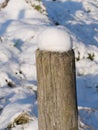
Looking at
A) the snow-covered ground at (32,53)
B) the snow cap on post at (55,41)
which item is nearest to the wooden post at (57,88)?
the snow cap on post at (55,41)

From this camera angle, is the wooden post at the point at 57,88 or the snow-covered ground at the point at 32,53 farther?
the snow-covered ground at the point at 32,53

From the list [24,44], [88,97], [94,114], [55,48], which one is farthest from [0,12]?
[55,48]

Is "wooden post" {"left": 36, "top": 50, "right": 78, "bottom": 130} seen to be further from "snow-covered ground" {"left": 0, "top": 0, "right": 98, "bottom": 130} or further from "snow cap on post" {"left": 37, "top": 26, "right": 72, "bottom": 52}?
"snow-covered ground" {"left": 0, "top": 0, "right": 98, "bottom": 130}

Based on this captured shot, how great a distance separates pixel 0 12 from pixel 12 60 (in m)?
2.02

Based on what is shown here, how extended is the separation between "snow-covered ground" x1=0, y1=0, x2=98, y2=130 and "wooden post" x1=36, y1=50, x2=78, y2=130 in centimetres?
98

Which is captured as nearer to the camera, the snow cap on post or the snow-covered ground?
the snow cap on post

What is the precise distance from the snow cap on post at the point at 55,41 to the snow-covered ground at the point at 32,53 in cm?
118

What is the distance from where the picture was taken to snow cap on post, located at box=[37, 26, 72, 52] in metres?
2.24

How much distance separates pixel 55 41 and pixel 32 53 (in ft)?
13.6

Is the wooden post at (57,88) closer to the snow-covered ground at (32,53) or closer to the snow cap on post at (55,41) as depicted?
the snow cap on post at (55,41)

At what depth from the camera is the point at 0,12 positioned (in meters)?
7.79

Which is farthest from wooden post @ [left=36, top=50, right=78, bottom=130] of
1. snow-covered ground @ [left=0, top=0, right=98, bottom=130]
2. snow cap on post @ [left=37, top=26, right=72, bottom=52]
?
snow-covered ground @ [left=0, top=0, right=98, bottom=130]

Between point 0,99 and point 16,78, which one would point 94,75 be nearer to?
point 16,78

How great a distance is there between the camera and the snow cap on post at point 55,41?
2242 mm
